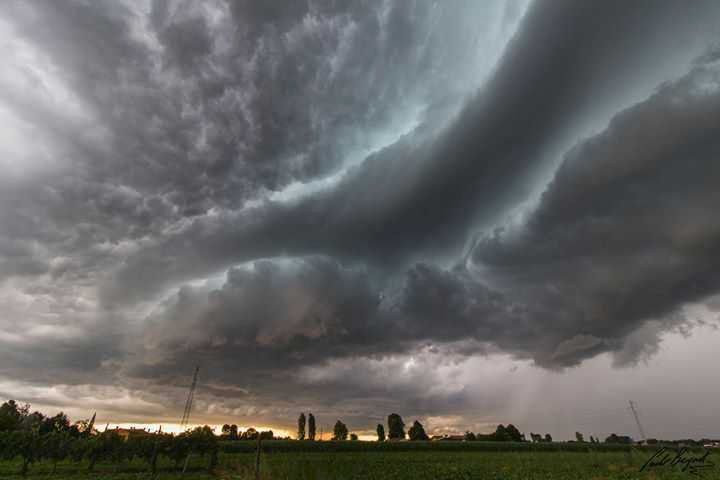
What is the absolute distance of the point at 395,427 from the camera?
194500 millimetres

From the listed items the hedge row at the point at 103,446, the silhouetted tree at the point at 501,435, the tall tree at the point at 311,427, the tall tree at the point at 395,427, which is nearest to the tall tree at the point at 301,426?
the tall tree at the point at 311,427

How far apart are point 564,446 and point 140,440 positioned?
387 ft

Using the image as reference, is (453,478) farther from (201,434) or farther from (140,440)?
(140,440)

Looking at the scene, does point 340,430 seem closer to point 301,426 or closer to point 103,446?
point 301,426

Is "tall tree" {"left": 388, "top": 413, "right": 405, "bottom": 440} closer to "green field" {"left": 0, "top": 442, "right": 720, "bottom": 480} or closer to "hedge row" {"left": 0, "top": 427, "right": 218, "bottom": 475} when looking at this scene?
"green field" {"left": 0, "top": 442, "right": 720, "bottom": 480}

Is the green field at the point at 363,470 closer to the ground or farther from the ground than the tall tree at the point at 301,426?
closer to the ground

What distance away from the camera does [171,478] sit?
39812 mm

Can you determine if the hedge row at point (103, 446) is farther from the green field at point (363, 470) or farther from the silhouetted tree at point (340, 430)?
the silhouetted tree at point (340, 430)

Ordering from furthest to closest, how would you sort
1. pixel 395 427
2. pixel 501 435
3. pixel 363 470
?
pixel 395 427 < pixel 501 435 < pixel 363 470

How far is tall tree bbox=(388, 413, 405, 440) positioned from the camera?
192m

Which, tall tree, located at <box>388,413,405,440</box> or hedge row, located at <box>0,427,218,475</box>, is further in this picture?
tall tree, located at <box>388,413,405,440</box>

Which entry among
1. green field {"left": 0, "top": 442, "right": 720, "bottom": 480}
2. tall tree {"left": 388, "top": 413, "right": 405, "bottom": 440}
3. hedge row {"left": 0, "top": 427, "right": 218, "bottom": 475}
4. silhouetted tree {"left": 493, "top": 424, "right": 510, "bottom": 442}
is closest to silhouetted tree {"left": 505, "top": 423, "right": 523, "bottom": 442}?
silhouetted tree {"left": 493, "top": 424, "right": 510, "bottom": 442}

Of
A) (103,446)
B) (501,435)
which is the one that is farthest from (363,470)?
(501,435)

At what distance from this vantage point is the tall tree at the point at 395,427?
19200 centimetres
